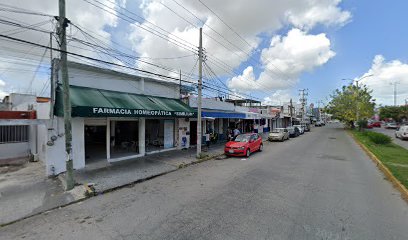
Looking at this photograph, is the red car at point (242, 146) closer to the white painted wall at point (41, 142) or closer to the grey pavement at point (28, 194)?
the grey pavement at point (28, 194)

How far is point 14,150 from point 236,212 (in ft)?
45.9

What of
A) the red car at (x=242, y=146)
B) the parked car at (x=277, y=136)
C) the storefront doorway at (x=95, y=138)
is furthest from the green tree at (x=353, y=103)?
the storefront doorway at (x=95, y=138)

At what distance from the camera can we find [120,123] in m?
17.0

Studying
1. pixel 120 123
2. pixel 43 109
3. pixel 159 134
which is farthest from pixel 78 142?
pixel 120 123

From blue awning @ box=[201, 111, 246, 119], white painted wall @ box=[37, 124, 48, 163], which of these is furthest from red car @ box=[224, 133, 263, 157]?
white painted wall @ box=[37, 124, 48, 163]

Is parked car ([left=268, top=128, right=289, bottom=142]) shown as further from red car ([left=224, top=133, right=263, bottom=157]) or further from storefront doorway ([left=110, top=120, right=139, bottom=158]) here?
storefront doorway ([left=110, top=120, right=139, bottom=158])

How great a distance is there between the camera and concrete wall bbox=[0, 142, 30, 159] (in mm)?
12109

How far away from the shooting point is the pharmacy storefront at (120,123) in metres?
10.0

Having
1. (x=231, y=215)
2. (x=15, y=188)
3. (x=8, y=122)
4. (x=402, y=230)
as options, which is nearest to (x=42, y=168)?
(x=15, y=188)

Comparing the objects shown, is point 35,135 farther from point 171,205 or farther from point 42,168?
point 171,205

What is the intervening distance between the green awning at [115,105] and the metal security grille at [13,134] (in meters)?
5.51

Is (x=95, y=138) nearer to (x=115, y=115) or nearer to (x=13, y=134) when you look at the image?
(x=13, y=134)

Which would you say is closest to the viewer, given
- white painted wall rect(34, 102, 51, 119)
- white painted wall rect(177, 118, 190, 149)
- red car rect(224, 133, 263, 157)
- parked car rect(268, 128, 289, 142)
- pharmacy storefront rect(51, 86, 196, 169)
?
pharmacy storefront rect(51, 86, 196, 169)

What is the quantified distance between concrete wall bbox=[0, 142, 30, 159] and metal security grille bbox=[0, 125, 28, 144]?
23cm
